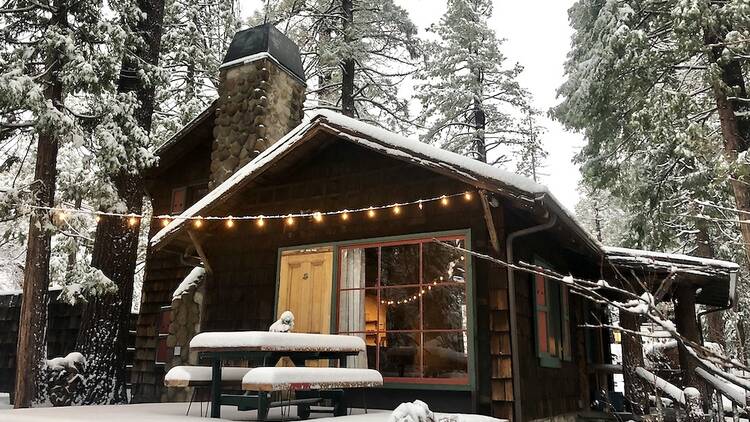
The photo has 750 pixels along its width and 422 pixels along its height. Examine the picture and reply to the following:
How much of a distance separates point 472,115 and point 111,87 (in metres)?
13.5

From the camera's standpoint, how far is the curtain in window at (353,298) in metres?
8.02

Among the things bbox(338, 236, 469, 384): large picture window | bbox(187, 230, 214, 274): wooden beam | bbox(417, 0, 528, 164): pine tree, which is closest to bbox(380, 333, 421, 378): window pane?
bbox(338, 236, 469, 384): large picture window

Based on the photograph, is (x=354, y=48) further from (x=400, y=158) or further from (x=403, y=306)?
(x=400, y=158)

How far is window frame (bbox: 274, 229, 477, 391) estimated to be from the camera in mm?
6898

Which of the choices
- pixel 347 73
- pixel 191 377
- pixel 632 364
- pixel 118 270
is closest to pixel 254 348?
pixel 191 377

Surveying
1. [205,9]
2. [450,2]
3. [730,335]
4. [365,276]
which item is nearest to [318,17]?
[205,9]

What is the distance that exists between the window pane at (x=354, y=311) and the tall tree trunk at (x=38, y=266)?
16.7ft

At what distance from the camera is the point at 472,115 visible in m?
21.0

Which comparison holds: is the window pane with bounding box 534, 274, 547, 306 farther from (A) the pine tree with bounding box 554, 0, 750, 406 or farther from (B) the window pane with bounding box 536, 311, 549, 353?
(A) the pine tree with bounding box 554, 0, 750, 406

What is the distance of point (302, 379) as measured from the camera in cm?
530

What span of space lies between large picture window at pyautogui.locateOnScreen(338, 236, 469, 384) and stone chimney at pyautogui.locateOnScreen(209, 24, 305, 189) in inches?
124

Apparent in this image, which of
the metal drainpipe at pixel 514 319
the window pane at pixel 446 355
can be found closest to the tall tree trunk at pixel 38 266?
the window pane at pixel 446 355

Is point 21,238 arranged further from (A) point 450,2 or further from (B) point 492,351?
(A) point 450,2

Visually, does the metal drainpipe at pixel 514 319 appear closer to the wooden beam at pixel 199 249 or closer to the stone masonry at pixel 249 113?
the wooden beam at pixel 199 249
